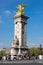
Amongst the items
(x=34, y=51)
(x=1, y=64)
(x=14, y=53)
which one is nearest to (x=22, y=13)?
(x=14, y=53)

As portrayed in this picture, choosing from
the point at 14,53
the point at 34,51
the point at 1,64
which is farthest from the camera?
the point at 34,51

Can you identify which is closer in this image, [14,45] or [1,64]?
[1,64]

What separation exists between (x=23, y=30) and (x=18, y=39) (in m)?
3.97

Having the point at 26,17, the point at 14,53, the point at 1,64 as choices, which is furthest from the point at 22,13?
the point at 1,64

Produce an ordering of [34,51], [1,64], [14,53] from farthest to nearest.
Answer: [34,51] → [14,53] → [1,64]

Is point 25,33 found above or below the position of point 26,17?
below

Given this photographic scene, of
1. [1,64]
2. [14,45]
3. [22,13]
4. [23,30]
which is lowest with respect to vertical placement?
[1,64]

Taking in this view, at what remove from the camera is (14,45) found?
8956 cm

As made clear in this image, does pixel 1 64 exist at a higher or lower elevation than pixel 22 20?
lower

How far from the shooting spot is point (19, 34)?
92.2 metres

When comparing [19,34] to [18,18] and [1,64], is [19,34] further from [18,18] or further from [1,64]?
[1,64]

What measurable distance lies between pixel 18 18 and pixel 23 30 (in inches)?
192

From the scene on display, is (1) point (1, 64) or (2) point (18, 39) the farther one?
(2) point (18, 39)

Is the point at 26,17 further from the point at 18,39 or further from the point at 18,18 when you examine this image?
the point at 18,39
